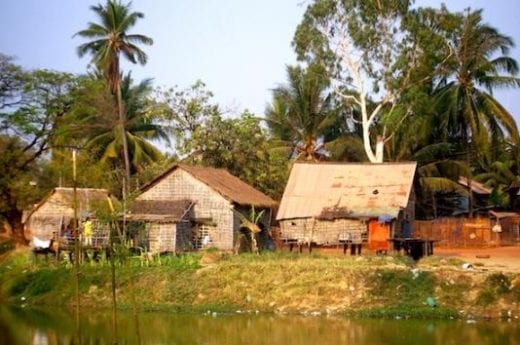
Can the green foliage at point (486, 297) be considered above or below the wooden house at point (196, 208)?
below

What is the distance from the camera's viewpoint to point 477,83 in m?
38.9

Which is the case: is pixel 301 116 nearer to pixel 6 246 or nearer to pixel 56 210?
pixel 56 210

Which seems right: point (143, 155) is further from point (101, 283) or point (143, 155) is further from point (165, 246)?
point (101, 283)

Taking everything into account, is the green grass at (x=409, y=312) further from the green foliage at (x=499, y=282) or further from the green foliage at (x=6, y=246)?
the green foliage at (x=6, y=246)

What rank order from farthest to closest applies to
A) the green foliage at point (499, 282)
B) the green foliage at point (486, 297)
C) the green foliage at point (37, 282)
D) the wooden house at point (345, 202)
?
the wooden house at point (345, 202) < the green foliage at point (37, 282) < the green foliage at point (499, 282) < the green foliage at point (486, 297)

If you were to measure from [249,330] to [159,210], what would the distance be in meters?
11.6

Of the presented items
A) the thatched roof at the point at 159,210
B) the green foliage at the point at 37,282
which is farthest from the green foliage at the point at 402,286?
the green foliage at the point at 37,282

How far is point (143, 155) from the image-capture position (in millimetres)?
42375

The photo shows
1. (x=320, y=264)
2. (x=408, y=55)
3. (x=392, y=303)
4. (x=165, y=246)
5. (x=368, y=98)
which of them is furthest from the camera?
(x=368, y=98)

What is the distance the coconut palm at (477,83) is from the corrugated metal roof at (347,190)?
6696 millimetres

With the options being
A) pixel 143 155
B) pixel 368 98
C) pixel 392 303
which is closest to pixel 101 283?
pixel 392 303

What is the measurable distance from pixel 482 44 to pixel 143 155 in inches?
705

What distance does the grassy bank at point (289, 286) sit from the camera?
24.1m

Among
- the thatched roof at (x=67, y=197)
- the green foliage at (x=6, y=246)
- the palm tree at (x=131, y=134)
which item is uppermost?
the palm tree at (x=131, y=134)
